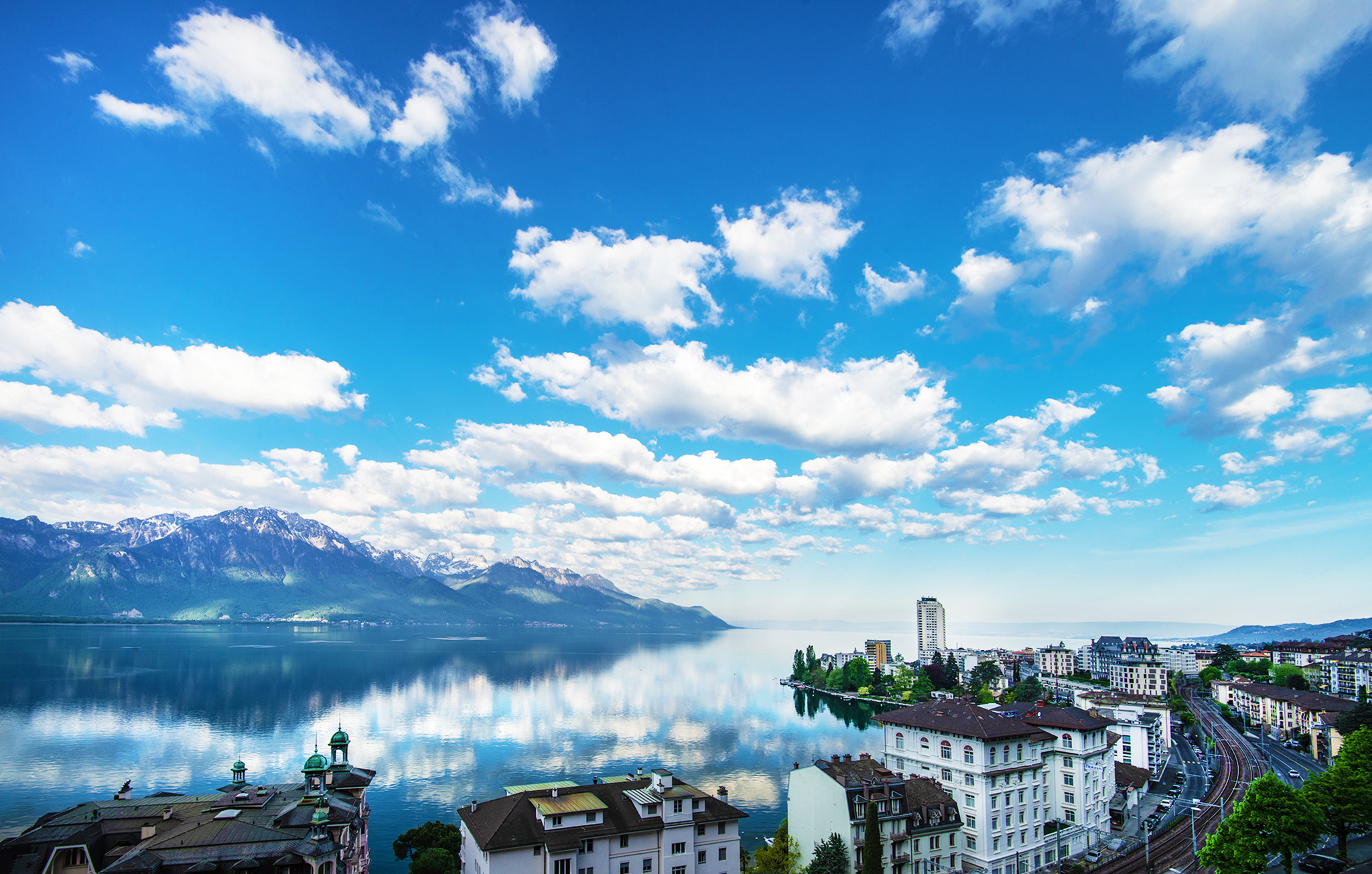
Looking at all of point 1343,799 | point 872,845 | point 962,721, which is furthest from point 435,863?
point 1343,799

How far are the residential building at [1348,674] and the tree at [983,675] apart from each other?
5733 centimetres

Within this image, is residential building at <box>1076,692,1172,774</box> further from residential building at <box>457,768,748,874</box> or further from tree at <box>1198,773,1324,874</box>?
residential building at <box>457,768,748,874</box>

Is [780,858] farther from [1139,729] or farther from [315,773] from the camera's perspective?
[1139,729]

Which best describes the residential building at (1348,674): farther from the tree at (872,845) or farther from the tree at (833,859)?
the tree at (872,845)

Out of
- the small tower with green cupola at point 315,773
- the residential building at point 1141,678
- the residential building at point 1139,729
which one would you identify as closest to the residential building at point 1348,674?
the residential building at point 1141,678

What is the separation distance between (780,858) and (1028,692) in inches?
3967

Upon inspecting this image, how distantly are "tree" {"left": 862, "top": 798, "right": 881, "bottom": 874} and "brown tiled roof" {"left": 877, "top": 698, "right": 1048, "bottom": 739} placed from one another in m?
10.8

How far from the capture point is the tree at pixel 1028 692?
119 metres

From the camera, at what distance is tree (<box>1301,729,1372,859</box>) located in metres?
39.0

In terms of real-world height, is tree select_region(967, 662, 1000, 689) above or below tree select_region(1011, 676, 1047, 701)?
below

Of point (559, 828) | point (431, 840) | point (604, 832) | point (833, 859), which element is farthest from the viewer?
point (431, 840)

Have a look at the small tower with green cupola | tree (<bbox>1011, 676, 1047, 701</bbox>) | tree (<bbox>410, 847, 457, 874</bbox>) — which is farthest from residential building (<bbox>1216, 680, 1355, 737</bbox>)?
the small tower with green cupola

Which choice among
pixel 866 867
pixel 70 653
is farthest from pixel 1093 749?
pixel 70 653

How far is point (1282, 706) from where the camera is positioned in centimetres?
9806
